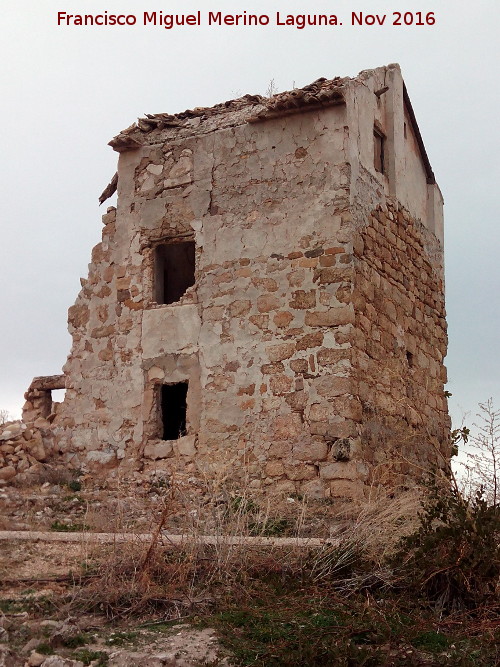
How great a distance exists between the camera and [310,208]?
9922mm

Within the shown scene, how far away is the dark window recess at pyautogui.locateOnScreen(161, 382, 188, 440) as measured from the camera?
10.6m

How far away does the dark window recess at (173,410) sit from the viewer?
10.6m

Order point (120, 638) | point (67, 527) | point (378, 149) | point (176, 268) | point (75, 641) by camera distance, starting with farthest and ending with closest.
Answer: point (176, 268)
point (378, 149)
point (67, 527)
point (120, 638)
point (75, 641)

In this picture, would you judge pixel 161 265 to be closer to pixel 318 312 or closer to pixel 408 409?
pixel 318 312

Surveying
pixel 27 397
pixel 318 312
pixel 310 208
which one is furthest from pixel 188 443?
pixel 27 397

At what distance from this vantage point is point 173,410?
10.9 meters

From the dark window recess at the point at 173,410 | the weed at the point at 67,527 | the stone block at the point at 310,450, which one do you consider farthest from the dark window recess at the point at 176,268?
the weed at the point at 67,527

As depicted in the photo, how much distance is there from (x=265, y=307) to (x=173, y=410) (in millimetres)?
1974

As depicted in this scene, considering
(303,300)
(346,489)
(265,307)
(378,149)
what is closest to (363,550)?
(346,489)

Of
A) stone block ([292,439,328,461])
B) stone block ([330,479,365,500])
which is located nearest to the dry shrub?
stone block ([330,479,365,500])

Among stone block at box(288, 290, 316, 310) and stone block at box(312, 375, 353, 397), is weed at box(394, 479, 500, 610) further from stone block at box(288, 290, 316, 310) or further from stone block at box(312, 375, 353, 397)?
stone block at box(288, 290, 316, 310)

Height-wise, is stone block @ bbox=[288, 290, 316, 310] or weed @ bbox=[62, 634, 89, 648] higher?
stone block @ bbox=[288, 290, 316, 310]

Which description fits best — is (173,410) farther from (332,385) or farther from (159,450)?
(332,385)

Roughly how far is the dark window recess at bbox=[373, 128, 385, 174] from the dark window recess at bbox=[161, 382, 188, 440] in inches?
147
